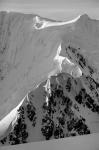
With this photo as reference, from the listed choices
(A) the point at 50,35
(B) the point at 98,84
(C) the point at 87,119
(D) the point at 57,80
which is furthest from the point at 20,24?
(C) the point at 87,119

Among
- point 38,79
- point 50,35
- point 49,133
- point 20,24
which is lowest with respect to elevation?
point 49,133

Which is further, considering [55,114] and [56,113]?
[56,113]

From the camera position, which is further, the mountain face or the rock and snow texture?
the rock and snow texture

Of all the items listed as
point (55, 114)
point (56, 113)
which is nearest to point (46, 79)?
point (56, 113)

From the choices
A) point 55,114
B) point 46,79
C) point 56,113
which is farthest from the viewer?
point 46,79

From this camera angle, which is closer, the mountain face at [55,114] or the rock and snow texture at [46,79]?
the mountain face at [55,114]

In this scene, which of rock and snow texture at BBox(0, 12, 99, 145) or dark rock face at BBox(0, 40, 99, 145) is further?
rock and snow texture at BBox(0, 12, 99, 145)

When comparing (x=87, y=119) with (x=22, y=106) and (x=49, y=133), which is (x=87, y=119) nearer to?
(x=49, y=133)

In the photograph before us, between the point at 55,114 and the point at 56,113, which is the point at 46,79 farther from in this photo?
the point at 55,114
